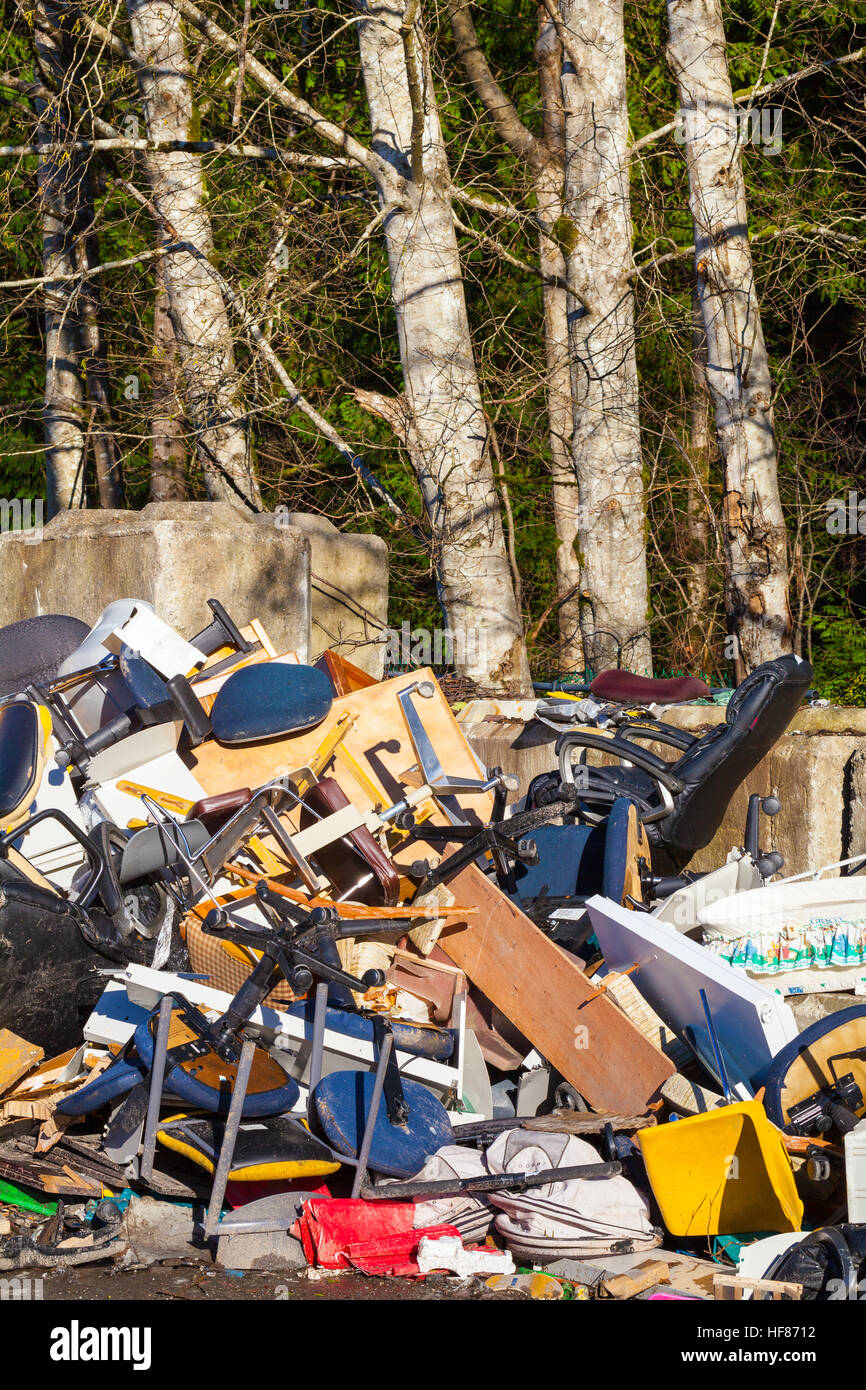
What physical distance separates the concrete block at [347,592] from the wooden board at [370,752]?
5.83ft

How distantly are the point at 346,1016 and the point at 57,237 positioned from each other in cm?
1104

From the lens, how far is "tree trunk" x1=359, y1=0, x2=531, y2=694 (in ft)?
24.6

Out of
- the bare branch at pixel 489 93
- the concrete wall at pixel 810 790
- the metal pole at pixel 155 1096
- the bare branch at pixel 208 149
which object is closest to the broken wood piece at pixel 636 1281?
the metal pole at pixel 155 1096

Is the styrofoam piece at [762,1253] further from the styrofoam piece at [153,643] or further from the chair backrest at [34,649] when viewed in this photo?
the chair backrest at [34,649]

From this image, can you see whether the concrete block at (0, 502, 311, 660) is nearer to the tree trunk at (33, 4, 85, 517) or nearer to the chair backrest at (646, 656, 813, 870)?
the chair backrest at (646, 656, 813, 870)

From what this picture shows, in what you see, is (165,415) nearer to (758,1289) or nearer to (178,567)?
(178,567)

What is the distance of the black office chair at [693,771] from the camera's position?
5.18 m

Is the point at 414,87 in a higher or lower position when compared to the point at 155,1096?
higher

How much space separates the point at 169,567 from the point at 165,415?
2335 mm

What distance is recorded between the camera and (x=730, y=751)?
519cm

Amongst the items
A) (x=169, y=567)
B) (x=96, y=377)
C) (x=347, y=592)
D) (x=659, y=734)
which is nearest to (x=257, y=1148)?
(x=659, y=734)

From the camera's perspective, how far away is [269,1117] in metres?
3.77

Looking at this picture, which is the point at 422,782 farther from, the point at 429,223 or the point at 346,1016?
the point at 429,223

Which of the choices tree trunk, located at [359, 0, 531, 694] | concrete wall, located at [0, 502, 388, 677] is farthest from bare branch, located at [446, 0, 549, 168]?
concrete wall, located at [0, 502, 388, 677]
